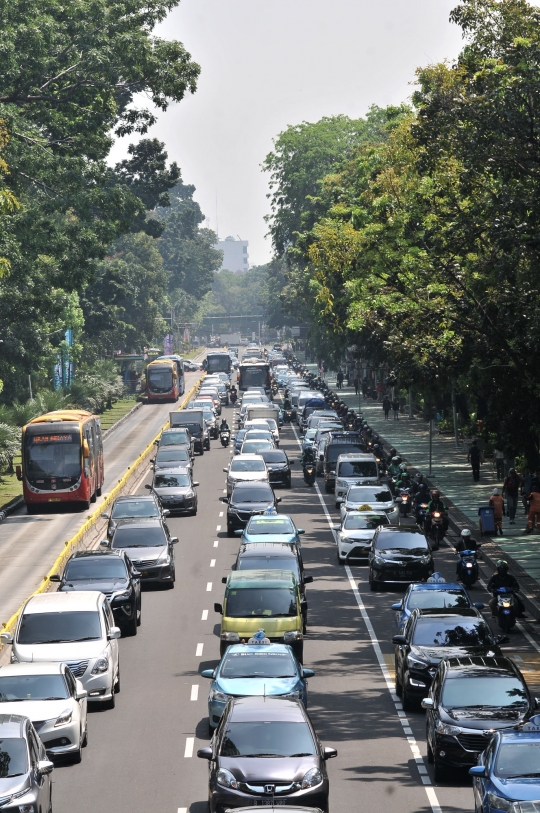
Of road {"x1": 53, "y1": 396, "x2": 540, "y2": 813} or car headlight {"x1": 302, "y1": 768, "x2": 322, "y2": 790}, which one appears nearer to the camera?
car headlight {"x1": 302, "y1": 768, "x2": 322, "y2": 790}

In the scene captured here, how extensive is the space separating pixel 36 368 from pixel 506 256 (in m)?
47.1

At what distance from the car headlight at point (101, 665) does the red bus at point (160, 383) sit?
3008 inches

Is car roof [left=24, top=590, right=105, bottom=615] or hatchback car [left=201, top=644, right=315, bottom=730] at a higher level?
car roof [left=24, top=590, right=105, bottom=615]

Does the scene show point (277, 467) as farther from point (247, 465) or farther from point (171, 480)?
point (171, 480)

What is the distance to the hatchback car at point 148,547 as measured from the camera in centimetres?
3319

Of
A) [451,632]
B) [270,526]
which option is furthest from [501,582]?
[270,526]

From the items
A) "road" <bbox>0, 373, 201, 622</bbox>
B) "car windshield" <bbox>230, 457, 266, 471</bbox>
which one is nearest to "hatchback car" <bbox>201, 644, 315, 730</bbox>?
"road" <bbox>0, 373, 201, 622</bbox>

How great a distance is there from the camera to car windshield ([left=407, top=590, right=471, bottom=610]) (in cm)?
2411

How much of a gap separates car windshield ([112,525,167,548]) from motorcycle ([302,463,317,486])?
2142cm

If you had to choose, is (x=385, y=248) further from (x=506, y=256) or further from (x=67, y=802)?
(x=67, y=802)

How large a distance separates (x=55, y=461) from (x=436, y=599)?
24385mm

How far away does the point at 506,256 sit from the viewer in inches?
1190

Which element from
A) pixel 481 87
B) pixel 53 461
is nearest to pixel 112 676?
pixel 481 87

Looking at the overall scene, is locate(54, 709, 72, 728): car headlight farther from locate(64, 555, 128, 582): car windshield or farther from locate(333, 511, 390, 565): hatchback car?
locate(333, 511, 390, 565): hatchback car
